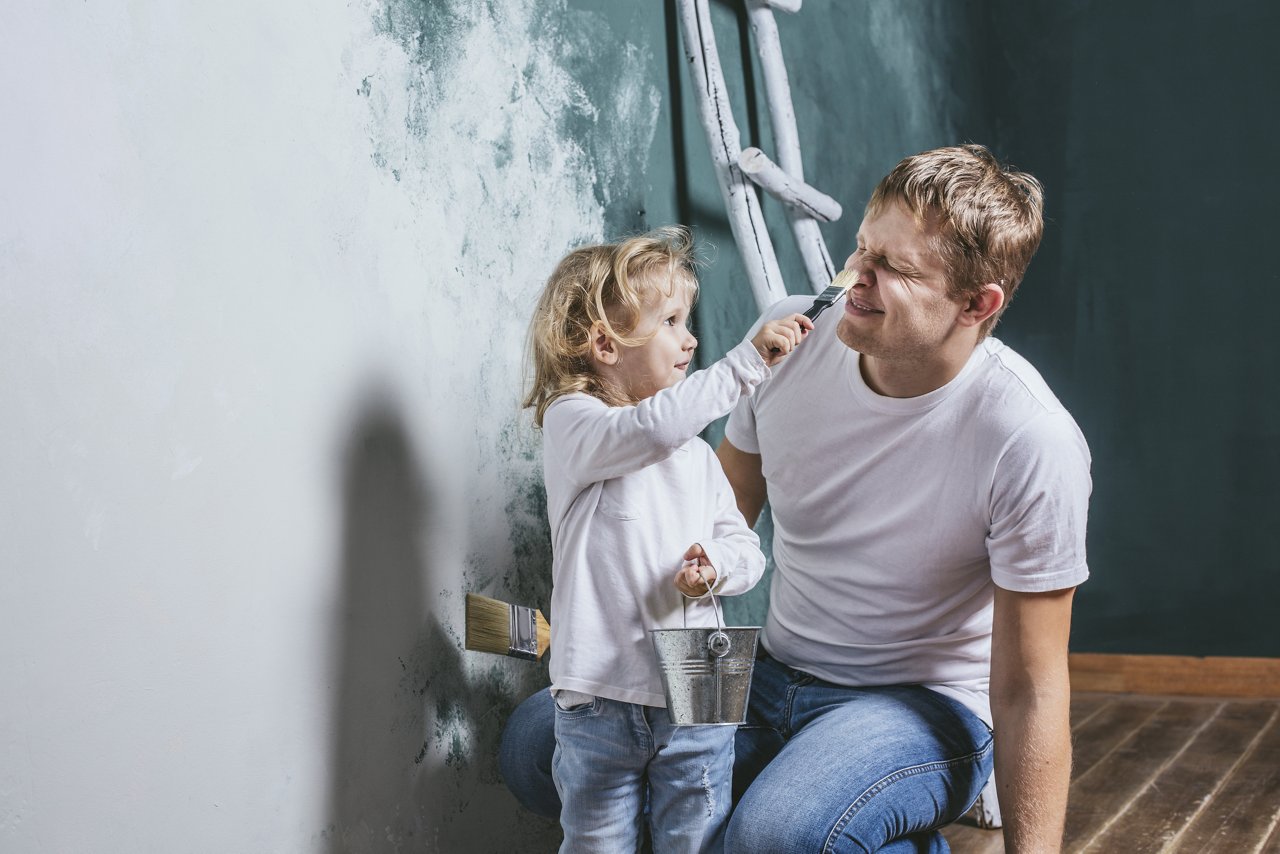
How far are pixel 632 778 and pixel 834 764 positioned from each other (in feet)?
0.86

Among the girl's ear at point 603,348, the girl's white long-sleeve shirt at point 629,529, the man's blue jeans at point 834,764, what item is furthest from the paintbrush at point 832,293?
the man's blue jeans at point 834,764

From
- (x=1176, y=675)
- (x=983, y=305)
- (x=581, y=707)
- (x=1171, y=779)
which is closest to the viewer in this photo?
(x=581, y=707)

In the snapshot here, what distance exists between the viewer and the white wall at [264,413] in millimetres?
1011

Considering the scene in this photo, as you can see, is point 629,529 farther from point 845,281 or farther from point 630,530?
point 845,281

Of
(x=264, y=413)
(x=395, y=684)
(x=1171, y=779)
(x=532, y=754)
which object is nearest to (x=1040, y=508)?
(x=532, y=754)

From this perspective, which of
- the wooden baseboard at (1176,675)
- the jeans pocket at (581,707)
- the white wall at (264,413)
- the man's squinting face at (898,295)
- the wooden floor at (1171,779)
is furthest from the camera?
the wooden baseboard at (1176,675)

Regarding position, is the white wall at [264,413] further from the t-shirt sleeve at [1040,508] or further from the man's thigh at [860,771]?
the t-shirt sleeve at [1040,508]

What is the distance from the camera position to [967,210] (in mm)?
1592

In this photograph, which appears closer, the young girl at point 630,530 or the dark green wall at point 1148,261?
the young girl at point 630,530

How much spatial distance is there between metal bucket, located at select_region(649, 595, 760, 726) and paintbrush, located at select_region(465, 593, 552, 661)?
29cm

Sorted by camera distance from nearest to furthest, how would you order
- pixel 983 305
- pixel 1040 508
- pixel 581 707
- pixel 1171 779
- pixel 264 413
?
pixel 264 413 → pixel 581 707 → pixel 1040 508 → pixel 983 305 → pixel 1171 779

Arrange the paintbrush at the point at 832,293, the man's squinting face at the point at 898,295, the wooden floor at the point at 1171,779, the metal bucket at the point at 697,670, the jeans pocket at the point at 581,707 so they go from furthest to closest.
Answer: the wooden floor at the point at 1171,779 < the man's squinting face at the point at 898,295 < the paintbrush at the point at 832,293 < the jeans pocket at the point at 581,707 < the metal bucket at the point at 697,670

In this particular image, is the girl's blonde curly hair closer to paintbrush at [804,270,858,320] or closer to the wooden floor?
paintbrush at [804,270,858,320]

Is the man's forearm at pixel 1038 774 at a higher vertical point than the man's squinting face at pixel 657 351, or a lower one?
lower
